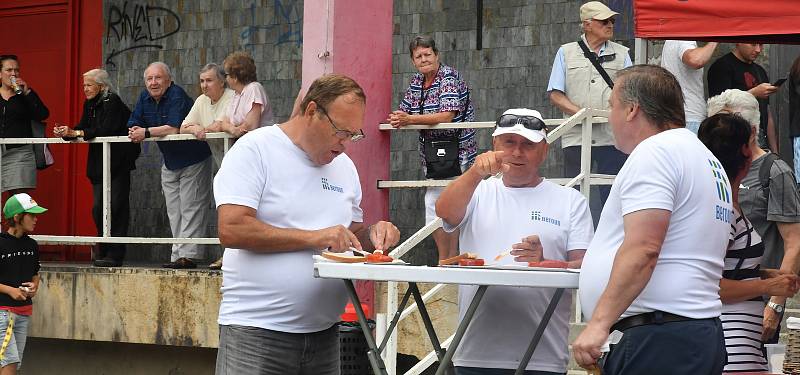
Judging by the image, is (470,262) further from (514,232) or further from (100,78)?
(100,78)

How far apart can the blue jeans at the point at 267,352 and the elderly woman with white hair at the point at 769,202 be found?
2.19m

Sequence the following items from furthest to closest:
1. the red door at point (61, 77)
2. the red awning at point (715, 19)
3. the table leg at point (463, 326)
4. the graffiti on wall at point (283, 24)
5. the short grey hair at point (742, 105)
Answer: the red door at point (61, 77) < the graffiti on wall at point (283, 24) < the short grey hair at point (742, 105) < the red awning at point (715, 19) < the table leg at point (463, 326)

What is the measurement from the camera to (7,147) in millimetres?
12055

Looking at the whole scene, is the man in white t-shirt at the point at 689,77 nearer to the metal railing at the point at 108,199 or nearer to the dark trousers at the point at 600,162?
the dark trousers at the point at 600,162

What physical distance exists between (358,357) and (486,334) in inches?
52.8

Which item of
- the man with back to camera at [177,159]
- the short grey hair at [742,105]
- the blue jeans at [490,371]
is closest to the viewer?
the blue jeans at [490,371]

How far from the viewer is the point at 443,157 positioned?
363 inches

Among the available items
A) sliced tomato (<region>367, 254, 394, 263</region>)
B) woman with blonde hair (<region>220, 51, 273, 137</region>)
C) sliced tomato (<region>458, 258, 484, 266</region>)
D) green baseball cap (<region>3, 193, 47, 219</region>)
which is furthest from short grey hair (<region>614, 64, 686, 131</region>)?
green baseball cap (<region>3, 193, 47, 219</region>)

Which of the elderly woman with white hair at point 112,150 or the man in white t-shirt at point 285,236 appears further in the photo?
the elderly woman with white hair at point 112,150

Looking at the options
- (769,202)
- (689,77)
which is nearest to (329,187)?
(769,202)

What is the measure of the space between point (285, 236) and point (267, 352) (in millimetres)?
418

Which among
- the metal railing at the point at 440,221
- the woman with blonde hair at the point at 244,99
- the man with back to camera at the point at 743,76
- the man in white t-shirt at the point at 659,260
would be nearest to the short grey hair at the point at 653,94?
the man in white t-shirt at the point at 659,260

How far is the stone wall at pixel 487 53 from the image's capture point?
1075 cm

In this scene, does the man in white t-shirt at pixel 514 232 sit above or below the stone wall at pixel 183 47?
below
